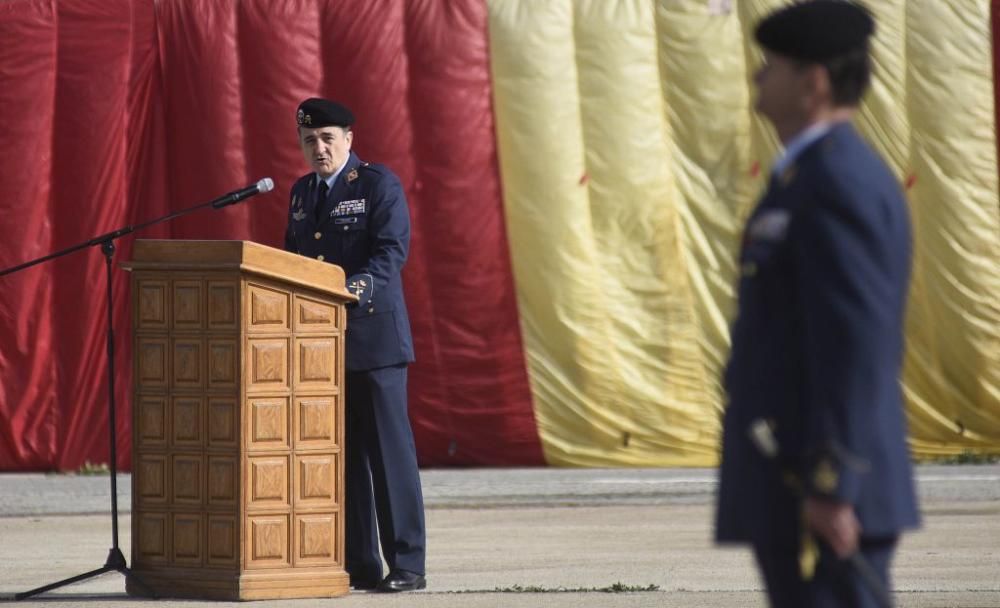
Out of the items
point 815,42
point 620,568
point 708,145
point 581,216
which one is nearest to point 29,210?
point 581,216

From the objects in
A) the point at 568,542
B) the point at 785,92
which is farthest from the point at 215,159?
the point at 785,92

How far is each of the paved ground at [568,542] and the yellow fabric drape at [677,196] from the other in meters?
0.51

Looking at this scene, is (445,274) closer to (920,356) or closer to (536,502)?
(536,502)

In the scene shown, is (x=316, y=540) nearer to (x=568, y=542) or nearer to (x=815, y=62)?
(x=568, y=542)

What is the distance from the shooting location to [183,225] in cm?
1083

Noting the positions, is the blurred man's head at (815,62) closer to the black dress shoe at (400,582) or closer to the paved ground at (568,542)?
the paved ground at (568,542)

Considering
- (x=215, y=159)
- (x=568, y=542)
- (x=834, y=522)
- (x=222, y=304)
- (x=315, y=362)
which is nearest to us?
(x=834, y=522)

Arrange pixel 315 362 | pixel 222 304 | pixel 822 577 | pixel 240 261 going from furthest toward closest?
pixel 315 362 → pixel 222 304 → pixel 240 261 → pixel 822 577

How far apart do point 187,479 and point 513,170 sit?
469 centimetres

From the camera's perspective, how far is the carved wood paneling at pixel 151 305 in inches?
252

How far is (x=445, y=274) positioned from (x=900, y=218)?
7.80 metres

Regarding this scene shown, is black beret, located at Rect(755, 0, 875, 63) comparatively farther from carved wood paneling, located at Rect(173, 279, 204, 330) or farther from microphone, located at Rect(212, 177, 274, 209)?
carved wood paneling, located at Rect(173, 279, 204, 330)

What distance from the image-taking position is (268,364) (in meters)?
6.30

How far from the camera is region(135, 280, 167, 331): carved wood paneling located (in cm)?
639
